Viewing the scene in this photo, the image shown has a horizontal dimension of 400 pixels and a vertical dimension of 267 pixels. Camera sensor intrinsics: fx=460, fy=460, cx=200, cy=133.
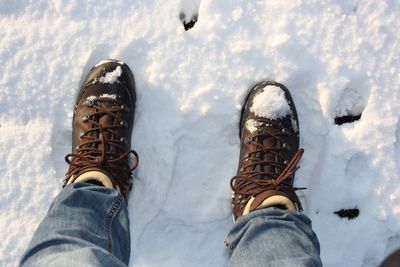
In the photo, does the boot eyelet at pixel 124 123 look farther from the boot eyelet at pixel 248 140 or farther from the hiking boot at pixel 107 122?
the boot eyelet at pixel 248 140

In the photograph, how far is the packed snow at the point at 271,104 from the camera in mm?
1369

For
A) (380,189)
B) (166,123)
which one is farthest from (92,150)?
(380,189)

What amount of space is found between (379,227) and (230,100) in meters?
0.59

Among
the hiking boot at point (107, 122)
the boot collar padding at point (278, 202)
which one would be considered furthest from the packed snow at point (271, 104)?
the hiking boot at point (107, 122)

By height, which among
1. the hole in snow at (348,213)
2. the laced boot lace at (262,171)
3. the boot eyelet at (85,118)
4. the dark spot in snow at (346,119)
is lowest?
the hole in snow at (348,213)

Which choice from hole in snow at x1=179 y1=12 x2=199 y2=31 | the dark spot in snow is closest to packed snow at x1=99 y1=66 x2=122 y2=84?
hole in snow at x1=179 y1=12 x2=199 y2=31

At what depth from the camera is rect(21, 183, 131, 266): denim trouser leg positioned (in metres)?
1.01

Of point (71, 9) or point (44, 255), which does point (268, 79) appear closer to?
point (71, 9)

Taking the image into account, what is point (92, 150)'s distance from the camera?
1329 mm

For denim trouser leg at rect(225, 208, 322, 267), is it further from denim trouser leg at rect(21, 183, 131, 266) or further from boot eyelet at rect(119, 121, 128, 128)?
boot eyelet at rect(119, 121, 128, 128)

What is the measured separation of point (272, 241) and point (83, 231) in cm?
46

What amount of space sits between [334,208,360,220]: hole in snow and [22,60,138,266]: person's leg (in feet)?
2.11

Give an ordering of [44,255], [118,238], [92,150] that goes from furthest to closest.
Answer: [92,150]
[118,238]
[44,255]

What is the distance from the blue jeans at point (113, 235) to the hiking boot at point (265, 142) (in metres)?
0.12
